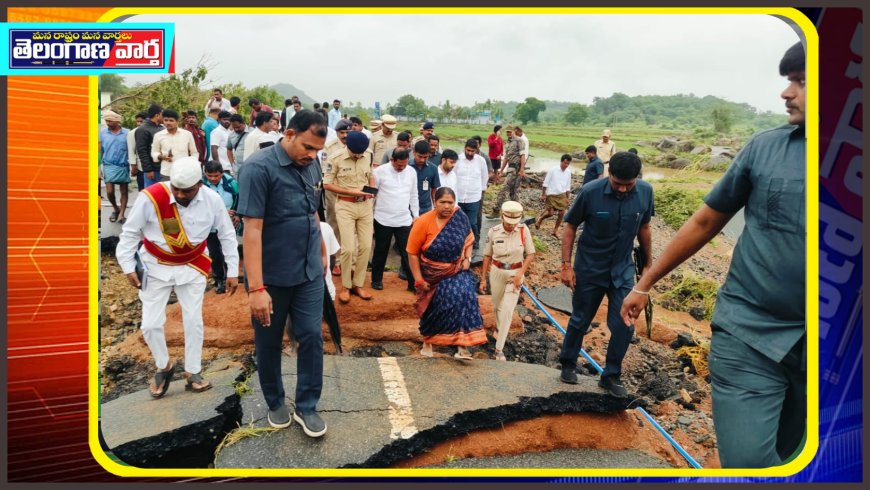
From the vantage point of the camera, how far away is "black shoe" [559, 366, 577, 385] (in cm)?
353

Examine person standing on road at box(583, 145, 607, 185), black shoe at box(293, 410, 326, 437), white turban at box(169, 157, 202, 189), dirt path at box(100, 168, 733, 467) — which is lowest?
dirt path at box(100, 168, 733, 467)

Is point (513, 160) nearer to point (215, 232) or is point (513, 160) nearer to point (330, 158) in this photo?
point (330, 158)

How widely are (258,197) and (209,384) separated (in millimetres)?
1409

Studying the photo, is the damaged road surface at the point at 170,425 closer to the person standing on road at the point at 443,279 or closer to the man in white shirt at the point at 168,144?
Answer: the person standing on road at the point at 443,279

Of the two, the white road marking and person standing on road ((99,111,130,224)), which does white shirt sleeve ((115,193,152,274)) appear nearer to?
the white road marking

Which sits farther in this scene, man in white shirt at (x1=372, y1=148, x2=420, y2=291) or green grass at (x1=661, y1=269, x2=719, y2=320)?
green grass at (x1=661, y1=269, x2=719, y2=320)

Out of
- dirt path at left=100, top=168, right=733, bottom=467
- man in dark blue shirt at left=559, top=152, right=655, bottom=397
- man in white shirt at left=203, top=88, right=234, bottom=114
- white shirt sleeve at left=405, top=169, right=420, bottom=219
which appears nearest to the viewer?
man in dark blue shirt at left=559, top=152, right=655, bottom=397

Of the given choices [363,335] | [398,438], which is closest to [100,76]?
A: [398,438]

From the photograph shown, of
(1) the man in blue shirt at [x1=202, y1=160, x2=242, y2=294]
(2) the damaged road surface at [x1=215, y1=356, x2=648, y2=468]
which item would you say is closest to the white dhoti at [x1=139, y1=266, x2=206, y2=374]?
(2) the damaged road surface at [x1=215, y1=356, x2=648, y2=468]

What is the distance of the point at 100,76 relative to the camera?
215cm

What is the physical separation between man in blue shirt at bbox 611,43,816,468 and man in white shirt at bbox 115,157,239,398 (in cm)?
259

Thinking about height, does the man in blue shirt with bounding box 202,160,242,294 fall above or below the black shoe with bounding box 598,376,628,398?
above

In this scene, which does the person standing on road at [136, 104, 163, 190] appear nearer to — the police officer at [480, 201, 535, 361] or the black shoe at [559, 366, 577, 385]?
the police officer at [480, 201, 535, 361]

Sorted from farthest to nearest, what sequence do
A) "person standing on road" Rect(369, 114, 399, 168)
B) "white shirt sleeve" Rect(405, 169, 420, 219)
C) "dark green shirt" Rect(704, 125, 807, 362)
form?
"person standing on road" Rect(369, 114, 399, 168)
"white shirt sleeve" Rect(405, 169, 420, 219)
"dark green shirt" Rect(704, 125, 807, 362)
